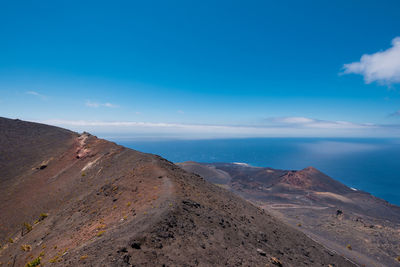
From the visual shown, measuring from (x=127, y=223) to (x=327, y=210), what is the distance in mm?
61730

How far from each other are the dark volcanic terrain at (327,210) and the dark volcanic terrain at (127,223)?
41.7ft

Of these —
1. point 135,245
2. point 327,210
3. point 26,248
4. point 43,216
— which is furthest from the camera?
point 327,210

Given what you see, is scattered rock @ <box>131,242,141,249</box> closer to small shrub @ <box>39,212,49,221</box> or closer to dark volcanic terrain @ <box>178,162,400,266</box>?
small shrub @ <box>39,212,49,221</box>

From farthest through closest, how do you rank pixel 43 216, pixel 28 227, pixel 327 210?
1. pixel 327 210
2. pixel 43 216
3. pixel 28 227

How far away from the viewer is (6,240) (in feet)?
73.6

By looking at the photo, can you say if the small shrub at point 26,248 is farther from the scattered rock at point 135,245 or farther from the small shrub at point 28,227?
the scattered rock at point 135,245

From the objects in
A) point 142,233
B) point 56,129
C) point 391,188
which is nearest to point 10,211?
point 142,233

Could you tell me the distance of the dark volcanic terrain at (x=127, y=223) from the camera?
11516 millimetres

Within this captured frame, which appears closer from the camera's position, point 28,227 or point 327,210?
point 28,227

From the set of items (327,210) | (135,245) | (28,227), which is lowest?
(327,210)

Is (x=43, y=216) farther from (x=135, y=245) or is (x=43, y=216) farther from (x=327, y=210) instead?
(x=327, y=210)

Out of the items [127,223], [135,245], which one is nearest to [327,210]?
[127,223]

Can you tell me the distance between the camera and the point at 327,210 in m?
55.6

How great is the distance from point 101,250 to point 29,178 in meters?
41.2
